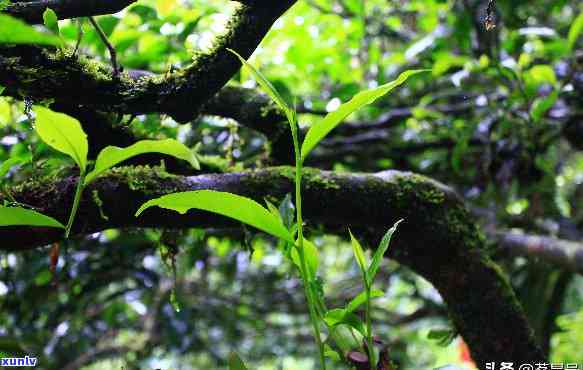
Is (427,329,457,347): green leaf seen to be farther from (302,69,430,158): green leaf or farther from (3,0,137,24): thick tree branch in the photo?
(3,0,137,24): thick tree branch

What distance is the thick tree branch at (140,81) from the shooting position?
612 mm

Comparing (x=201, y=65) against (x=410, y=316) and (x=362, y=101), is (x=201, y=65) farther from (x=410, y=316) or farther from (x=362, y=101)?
(x=410, y=316)

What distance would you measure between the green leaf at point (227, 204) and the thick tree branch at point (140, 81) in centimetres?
21

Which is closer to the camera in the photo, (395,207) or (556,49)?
(395,207)

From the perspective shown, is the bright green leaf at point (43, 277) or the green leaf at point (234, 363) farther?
the bright green leaf at point (43, 277)

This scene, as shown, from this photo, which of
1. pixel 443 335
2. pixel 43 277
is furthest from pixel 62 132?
pixel 43 277

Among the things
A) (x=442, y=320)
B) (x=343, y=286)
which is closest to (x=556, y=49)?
(x=343, y=286)

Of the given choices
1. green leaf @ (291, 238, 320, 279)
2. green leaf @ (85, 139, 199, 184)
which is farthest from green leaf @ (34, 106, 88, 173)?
green leaf @ (291, 238, 320, 279)

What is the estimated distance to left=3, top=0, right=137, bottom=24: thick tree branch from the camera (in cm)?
55

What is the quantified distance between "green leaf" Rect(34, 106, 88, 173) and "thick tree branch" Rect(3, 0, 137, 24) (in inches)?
5.3

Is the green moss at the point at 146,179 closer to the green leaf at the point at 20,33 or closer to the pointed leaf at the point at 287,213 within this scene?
the pointed leaf at the point at 287,213

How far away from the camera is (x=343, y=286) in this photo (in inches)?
80.2

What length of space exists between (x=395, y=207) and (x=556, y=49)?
2.93ft

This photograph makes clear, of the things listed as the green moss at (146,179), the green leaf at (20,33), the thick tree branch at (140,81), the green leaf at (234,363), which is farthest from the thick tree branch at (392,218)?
the green leaf at (20,33)
